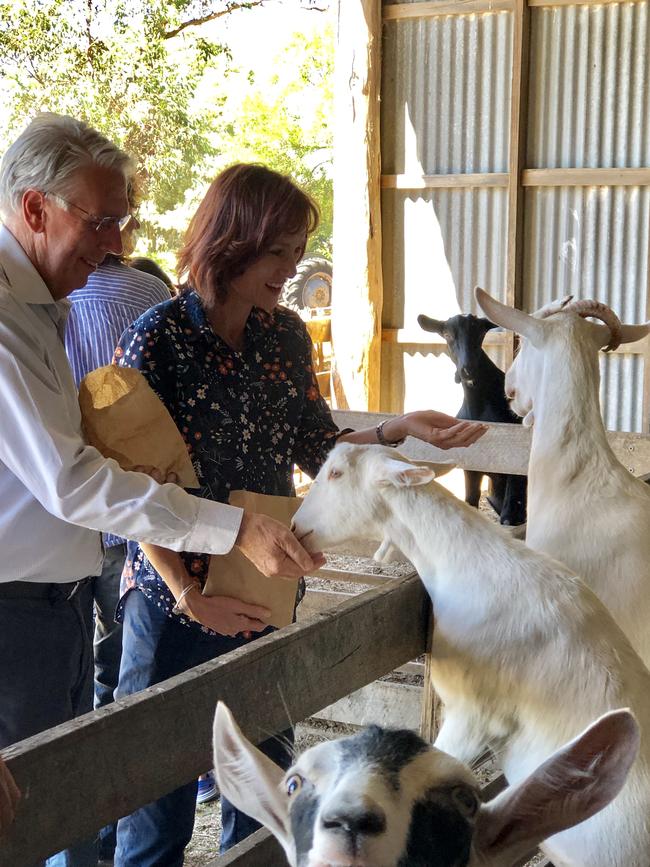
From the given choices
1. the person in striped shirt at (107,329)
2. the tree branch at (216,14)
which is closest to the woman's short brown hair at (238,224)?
the person in striped shirt at (107,329)

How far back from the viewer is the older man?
1.93m

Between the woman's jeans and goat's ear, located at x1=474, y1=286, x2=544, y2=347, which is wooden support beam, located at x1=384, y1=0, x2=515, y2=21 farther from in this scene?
the woman's jeans

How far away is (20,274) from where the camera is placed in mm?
2068

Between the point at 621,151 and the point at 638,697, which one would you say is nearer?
the point at 638,697

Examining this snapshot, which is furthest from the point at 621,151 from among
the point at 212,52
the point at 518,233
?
the point at 212,52

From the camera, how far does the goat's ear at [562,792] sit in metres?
1.25

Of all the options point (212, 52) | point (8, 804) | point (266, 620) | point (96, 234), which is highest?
point (212, 52)

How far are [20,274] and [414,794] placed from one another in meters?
1.29

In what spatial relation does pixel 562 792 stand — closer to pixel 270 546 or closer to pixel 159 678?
pixel 270 546

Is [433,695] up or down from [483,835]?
down

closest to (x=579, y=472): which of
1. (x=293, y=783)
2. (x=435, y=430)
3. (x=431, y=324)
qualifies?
(x=435, y=430)

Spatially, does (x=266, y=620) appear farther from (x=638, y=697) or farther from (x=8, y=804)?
(x=8, y=804)

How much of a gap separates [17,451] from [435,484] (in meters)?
0.92

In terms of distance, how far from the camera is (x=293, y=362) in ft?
9.23
